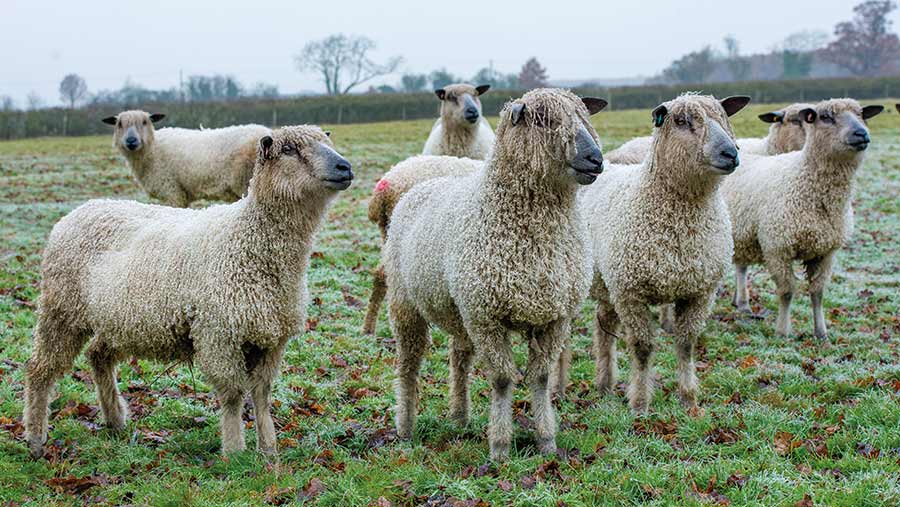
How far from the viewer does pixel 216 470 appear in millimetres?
5828

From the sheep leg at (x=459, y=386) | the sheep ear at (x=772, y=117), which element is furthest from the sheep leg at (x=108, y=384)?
the sheep ear at (x=772, y=117)

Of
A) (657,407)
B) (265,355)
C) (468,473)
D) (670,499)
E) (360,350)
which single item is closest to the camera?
(670,499)

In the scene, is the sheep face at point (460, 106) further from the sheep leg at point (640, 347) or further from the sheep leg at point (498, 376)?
the sheep leg at point (498, 376)

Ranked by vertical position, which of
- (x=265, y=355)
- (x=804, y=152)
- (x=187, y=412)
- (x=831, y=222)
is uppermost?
(x=804, y=152)

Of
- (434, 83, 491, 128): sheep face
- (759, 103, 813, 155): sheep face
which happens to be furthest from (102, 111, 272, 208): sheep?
(759, 103, 813, 155): sheep face

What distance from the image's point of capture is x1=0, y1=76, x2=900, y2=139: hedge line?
40.8 metres

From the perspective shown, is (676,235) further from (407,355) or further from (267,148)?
(267,148)

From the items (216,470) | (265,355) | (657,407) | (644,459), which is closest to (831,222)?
(657,407)

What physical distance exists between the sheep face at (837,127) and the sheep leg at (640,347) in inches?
150

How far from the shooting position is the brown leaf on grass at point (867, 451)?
5.41 meters

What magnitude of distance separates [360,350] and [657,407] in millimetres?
3544

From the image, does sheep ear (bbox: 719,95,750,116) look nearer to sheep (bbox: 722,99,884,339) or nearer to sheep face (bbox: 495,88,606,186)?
sheep face (bbox: 495,88,606,186)

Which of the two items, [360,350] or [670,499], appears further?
[360,350]

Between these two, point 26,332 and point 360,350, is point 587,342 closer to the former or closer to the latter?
point 360,350
